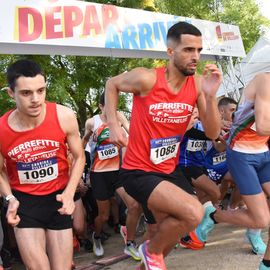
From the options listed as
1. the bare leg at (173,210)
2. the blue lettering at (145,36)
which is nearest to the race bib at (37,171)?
the bare leg at (173,210)

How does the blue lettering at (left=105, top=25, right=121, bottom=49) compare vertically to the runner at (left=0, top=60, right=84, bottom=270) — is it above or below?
above

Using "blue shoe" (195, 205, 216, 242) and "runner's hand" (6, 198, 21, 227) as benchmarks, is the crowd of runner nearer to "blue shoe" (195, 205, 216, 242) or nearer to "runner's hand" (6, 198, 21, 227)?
"runner's hand" (6, 198, 21, 227)

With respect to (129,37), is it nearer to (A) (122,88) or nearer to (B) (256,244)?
(A) (122,88)

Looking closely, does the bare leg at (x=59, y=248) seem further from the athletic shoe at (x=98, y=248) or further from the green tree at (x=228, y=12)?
the green tree at (x=228, y=12)

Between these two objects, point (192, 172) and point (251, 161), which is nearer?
point (251, 161)

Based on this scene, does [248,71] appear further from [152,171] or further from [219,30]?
[152,171]

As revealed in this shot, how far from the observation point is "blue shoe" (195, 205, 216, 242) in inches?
173

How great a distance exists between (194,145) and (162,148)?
70.9 inches

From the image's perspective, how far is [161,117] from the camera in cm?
327

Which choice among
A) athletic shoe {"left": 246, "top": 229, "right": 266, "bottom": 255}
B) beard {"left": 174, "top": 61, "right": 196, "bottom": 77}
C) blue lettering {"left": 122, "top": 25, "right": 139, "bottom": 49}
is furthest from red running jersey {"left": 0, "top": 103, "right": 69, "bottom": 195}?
blue lettering {"left": 122, "top": 25, "right": 139, "bottom": 49}

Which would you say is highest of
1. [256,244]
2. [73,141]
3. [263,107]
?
[263,107]

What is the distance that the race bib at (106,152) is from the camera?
5.27 metres

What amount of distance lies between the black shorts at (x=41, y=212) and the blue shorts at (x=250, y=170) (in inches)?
61.7

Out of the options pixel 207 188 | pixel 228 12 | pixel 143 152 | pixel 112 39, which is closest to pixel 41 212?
pixel 143 152
